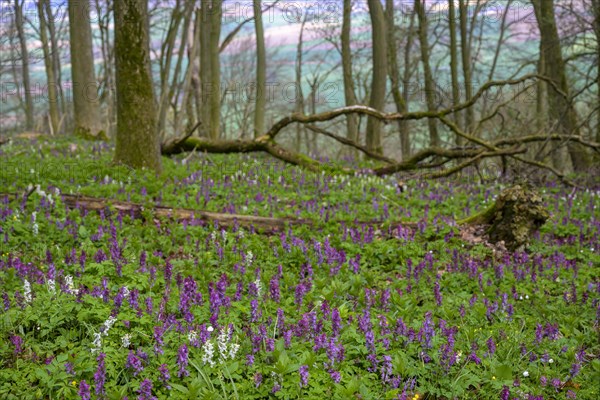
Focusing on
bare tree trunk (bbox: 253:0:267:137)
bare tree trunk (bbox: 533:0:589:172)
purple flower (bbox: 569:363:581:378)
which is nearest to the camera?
purple flower (bbox: 569:363:581:378)

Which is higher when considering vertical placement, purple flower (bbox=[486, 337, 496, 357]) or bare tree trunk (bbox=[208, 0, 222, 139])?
bare tree trunk (bbox=[208, 0, 222, 139])

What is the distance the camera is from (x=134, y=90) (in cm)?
989

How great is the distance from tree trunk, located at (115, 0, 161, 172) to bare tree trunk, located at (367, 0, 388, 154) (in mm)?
7676

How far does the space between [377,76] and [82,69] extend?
10530mm

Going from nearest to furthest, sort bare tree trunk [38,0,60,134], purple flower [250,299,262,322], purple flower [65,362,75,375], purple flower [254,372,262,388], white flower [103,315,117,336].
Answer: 1. purple flower [65,362,75,375]
2. purple flower [254,372,262,388]
3. white flower [103,315,117,336]
4. purple flower [250,299,262,322]
5. bare tree trunk [38,0,60,134]

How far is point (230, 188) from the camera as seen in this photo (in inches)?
376

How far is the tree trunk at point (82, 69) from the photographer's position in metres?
17.5

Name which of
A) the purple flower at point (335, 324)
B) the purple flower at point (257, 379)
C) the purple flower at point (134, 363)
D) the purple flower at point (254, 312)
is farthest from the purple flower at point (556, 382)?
the purple flower at point (134, 363)

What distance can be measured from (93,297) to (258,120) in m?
16.9

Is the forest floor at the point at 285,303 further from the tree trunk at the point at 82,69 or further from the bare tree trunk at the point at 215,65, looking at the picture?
the bare tree trunk at the point at 215,65

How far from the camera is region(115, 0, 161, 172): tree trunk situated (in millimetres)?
9789

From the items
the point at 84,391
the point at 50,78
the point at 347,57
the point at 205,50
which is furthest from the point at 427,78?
the point at 50,78

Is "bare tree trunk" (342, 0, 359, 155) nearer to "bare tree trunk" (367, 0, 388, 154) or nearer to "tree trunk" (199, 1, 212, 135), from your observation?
"bare tree trunk" (367, 0, 388, 154)

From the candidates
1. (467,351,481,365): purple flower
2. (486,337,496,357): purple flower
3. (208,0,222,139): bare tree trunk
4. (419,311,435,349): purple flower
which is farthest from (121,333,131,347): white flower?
(208,0,222,139): bare tree trunk
